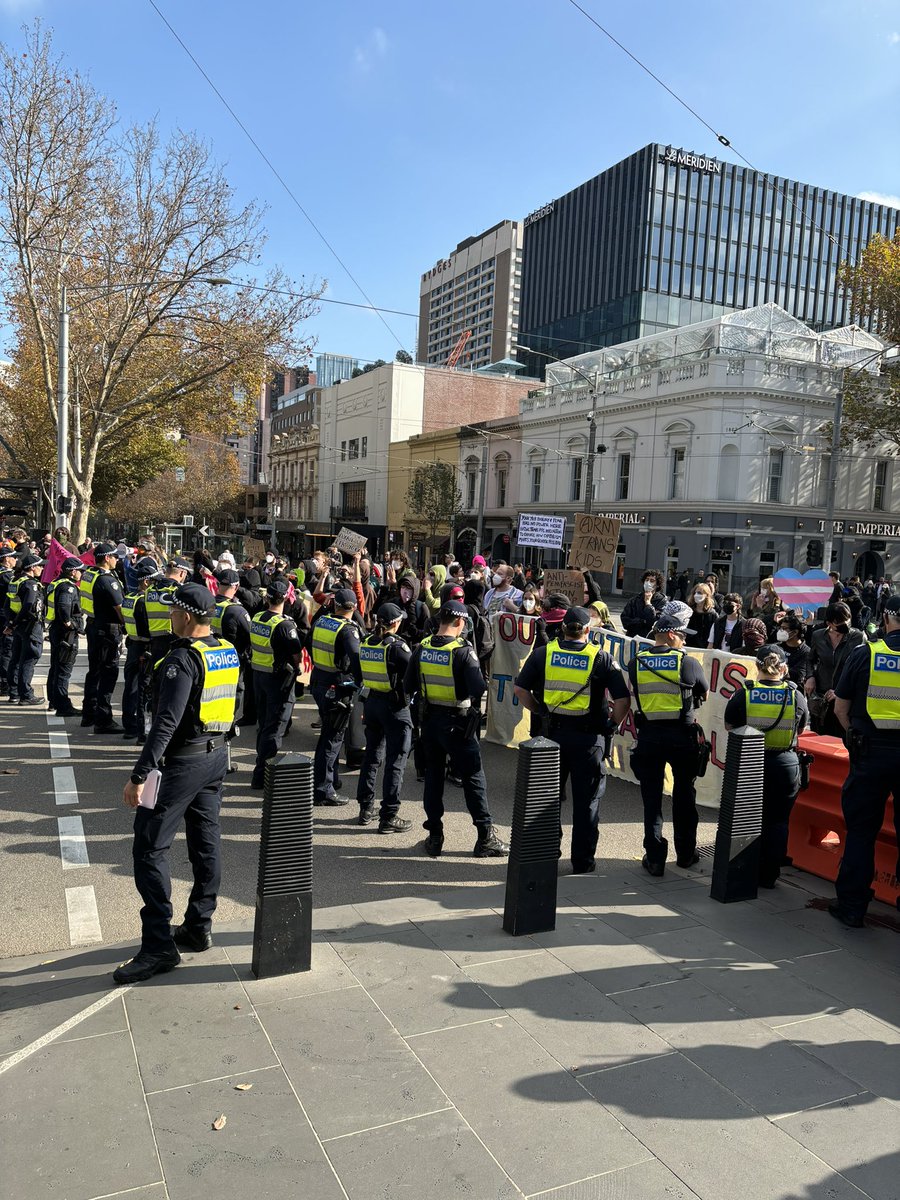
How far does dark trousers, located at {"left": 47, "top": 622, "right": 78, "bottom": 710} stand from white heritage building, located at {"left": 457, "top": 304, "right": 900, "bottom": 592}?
26.2 metres

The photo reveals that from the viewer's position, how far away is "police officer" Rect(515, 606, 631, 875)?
5988 millimetres

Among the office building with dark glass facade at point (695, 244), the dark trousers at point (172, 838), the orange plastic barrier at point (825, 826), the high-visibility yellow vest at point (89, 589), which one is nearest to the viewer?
the dark trousers at point (172, 838)

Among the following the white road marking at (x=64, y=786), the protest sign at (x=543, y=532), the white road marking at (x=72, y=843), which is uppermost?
the protest sign at (x=543, y=532)

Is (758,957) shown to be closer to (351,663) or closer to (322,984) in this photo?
(322,984)

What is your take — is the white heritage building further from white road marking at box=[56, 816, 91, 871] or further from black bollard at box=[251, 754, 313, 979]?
black bollard at box=[251, 754, 313, 979]

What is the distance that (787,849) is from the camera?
21.1ft

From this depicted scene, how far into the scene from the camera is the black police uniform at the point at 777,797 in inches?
232

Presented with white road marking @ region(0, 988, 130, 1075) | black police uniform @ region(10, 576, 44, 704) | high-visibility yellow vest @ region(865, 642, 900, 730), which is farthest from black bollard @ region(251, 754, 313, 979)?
black police uniform @ region(10, 576, 44, 704)

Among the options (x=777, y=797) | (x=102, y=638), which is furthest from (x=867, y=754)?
(x=102, y=638)

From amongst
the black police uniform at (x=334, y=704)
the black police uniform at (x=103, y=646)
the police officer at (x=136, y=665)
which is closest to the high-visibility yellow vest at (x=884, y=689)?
the black police uniform at (x=334, y=704)

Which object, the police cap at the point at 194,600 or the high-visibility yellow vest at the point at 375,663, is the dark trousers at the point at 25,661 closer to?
the high-visibility yellow vest at the point at 375,663

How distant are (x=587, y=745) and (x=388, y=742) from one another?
5.85ft

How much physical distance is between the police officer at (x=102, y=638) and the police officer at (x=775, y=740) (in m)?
6.68

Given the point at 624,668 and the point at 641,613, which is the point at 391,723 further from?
the point at 641,613
